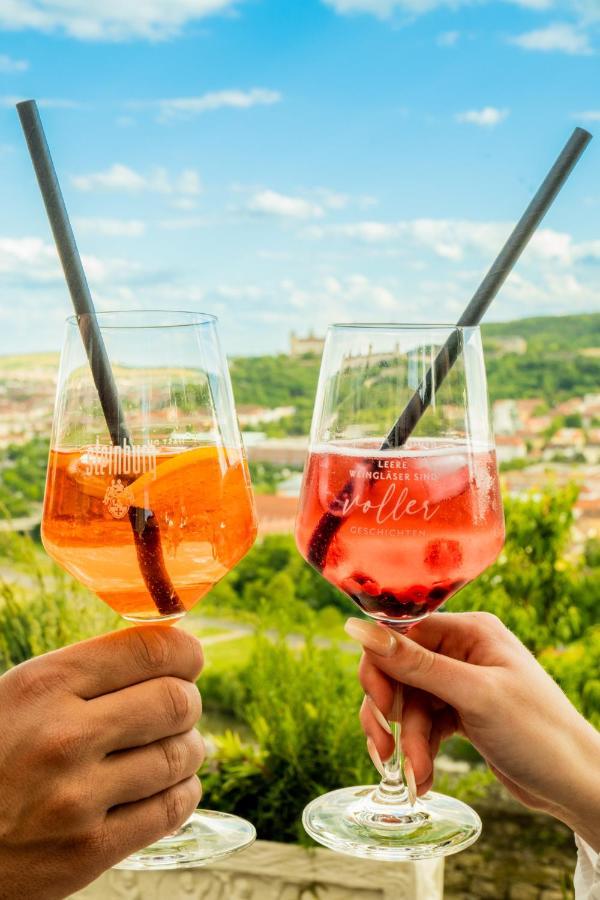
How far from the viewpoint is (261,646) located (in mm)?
2625

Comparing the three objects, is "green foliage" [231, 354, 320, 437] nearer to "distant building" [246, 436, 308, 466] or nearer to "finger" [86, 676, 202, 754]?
"distant building" [246, 436, 308, 466]

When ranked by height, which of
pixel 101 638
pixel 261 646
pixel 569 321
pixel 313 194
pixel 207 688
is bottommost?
pixel 207 688

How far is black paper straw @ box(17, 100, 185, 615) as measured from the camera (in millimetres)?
1021

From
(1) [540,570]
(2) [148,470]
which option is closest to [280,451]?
(1) [540,570]

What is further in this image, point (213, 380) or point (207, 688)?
point (207, 688)

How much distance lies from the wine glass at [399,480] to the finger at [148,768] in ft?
0.72

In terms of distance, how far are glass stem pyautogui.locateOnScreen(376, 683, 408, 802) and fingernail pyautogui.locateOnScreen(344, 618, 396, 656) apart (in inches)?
4.4

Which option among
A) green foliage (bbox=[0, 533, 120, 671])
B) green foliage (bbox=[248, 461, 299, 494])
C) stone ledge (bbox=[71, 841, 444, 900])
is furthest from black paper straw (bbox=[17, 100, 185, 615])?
green foliage (bbox=[248, 461, 299, 494])

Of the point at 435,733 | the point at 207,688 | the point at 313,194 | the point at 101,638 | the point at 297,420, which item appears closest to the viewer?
the point at 101,638

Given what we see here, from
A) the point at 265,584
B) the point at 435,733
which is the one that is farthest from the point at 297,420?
the point at 435,733

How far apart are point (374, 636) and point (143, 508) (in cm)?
32

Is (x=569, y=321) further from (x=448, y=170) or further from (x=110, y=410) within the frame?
(x=110, y=410)

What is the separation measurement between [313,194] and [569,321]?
199 cm

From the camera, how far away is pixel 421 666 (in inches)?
44.4
